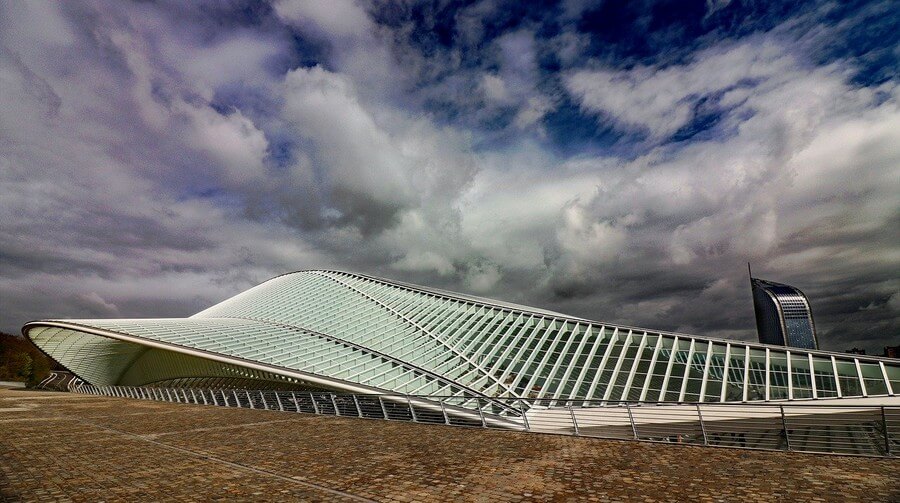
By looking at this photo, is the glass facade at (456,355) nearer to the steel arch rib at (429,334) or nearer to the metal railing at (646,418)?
the steel arch rib at (429,334)

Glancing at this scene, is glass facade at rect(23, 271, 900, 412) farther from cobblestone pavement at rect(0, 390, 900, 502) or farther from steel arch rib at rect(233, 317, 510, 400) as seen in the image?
cobblestone pavement at rect(0, 390, 900, 502)

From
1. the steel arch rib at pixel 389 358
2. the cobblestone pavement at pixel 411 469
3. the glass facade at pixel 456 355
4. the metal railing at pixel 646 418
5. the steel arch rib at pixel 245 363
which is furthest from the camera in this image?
the steel arch rib at pixel 389 358

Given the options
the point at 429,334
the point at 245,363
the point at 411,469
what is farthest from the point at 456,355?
the point at 411,469

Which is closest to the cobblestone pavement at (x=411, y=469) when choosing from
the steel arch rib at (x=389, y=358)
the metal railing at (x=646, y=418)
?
the metal railing at (x=646, y=418)

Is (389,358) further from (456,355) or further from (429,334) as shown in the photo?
(429,334)

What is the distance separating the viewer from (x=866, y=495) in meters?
6.64

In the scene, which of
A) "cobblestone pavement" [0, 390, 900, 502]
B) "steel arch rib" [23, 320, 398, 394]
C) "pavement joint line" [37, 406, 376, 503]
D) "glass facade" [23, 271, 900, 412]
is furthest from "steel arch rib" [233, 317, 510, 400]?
"pavement joint line" [37, 406, 376, 503]

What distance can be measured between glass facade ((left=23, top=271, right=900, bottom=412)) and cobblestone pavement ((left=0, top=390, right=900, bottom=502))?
3.77 meters

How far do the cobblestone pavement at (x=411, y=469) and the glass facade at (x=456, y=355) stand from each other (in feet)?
12.4

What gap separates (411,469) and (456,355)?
1501 centimetres

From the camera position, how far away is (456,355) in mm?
23812

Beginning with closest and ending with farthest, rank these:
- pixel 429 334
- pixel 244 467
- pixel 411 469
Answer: pixel 411 469
pixel 244 467
pixel 429 334

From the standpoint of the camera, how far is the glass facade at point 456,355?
1770 cm

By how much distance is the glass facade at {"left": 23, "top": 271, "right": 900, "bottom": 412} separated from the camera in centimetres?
1770
